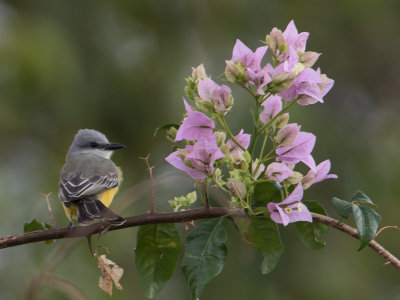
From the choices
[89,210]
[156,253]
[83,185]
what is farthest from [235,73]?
[83,185]

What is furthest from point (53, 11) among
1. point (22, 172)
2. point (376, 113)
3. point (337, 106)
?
point (376, 113)

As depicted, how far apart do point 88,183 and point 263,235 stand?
217cm

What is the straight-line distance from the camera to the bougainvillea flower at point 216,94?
1599mm

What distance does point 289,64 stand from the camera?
1.60m

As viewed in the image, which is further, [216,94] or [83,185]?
[83,185]

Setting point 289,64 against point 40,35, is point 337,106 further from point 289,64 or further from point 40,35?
point 289,64

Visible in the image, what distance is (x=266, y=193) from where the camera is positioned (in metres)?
1.65

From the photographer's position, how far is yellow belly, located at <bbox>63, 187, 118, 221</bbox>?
352 cm

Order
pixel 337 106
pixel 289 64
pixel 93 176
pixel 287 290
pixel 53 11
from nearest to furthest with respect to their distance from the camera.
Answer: pixel 289 64 → pixel 93 176 → pixel 287 290 → pixel 53 11 → pixel 337 106

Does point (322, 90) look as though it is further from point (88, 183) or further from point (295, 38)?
point (88, 183)

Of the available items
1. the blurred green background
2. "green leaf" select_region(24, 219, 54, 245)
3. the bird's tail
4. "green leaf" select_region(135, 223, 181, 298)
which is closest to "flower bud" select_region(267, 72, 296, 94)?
"green leaf" select_region(135, 223, 181, 298)

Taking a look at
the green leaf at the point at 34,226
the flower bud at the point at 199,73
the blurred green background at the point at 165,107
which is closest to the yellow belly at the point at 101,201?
the blurred green background at the point at 165,107

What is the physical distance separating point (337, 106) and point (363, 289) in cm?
206

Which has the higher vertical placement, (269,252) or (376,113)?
(269,252)
